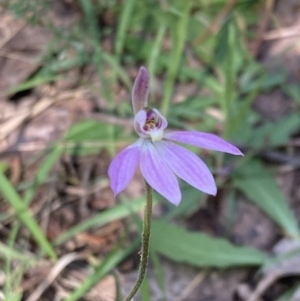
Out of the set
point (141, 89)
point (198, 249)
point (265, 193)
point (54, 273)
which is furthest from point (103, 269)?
point (141, 89)

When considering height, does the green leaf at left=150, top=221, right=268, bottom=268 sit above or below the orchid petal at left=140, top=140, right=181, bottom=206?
below

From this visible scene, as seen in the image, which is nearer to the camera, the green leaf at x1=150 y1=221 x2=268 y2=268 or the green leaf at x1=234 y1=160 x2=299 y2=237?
the green leaf at x1=150 y1=221 x2=268 y2=268

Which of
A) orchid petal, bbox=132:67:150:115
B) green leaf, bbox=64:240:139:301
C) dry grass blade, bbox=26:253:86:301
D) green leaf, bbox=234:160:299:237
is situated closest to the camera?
orchid petal, bbox=132:67:150:115

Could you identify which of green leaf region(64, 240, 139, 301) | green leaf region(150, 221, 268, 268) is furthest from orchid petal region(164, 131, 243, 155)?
green leaf region(150, 221, 268, 268)

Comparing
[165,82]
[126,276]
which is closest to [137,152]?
[126,276]

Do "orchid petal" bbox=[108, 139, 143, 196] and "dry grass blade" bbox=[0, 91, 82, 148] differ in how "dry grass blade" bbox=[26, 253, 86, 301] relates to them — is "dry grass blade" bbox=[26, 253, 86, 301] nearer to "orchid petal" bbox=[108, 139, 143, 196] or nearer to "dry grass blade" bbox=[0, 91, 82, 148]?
"dry grass blade" bbox=[0, 91, 82, 148]

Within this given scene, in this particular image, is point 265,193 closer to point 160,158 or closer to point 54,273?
point 54,273

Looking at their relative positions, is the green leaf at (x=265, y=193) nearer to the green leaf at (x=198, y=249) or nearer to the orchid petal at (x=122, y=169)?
the green leaf at (x=198, y=249)

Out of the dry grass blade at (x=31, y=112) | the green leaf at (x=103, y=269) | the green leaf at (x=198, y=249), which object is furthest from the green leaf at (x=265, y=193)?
the dry grass blade at (x=31, y=112)

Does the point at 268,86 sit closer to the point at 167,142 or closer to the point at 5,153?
the point at 5,153
